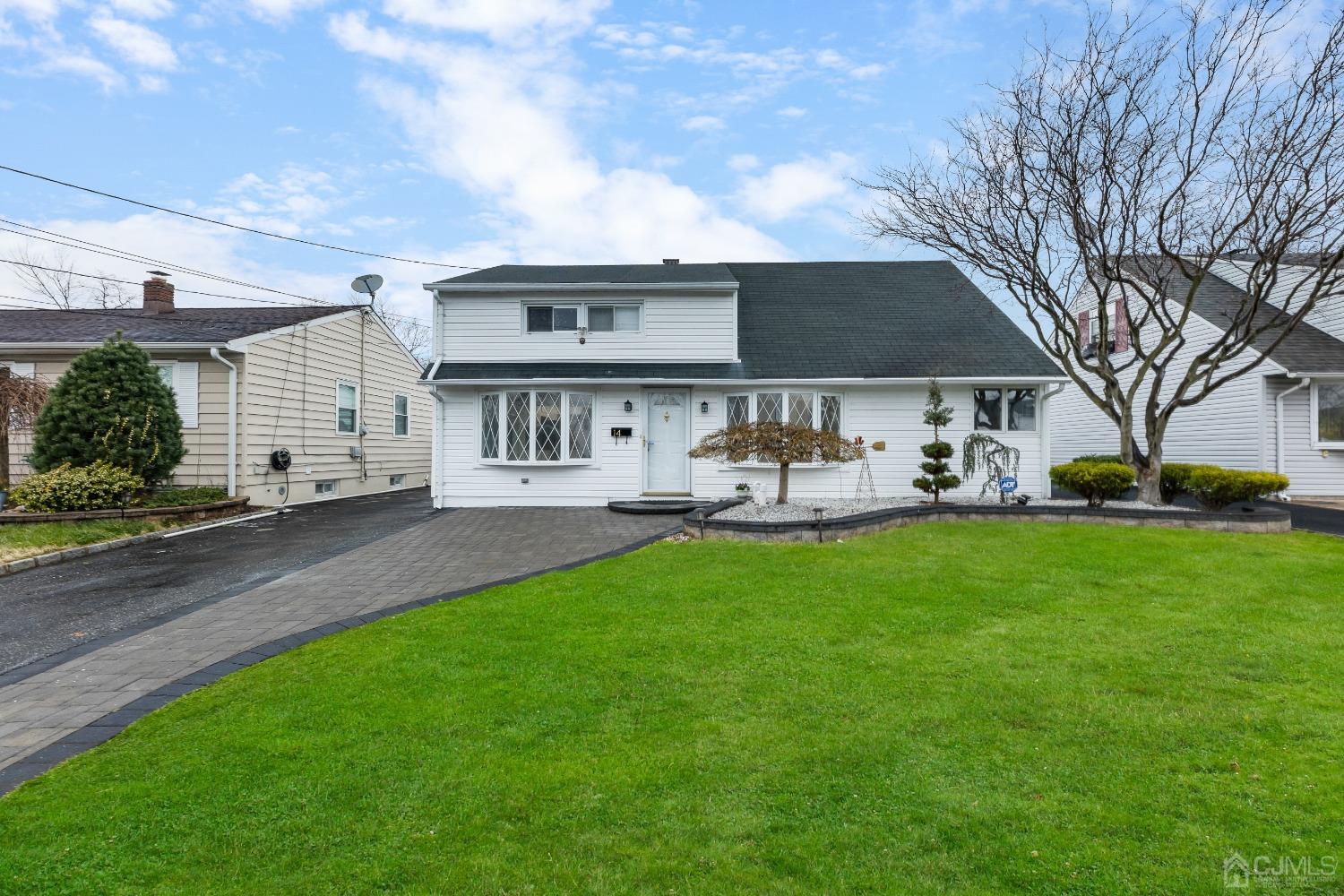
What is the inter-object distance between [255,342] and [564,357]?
21.2ft

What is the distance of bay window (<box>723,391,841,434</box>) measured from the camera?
13.3 metres

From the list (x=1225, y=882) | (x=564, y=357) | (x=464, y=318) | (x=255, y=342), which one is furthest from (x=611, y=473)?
(x=1225, y=882)

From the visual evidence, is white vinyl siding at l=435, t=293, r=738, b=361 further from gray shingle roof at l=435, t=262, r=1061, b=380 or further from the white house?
the white house

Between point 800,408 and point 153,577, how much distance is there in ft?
35.0

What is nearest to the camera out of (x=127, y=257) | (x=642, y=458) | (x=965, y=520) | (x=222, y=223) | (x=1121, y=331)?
(x=965, y=520)

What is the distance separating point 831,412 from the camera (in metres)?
13.5

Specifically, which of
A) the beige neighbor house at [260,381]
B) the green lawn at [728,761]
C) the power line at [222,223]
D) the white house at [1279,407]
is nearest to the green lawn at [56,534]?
the beige neighbor house at [260,381]

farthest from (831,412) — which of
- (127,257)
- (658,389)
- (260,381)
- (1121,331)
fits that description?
(127,257)

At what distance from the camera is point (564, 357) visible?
1405 centimetres

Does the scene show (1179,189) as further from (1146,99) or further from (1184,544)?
(1184,544)

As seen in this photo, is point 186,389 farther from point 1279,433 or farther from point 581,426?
point 1279,433

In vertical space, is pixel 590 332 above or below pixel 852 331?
below

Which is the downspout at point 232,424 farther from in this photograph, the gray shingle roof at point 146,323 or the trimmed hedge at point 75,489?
the trimmed hedge at point 75,489

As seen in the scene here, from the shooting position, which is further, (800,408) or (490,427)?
(490,427)
